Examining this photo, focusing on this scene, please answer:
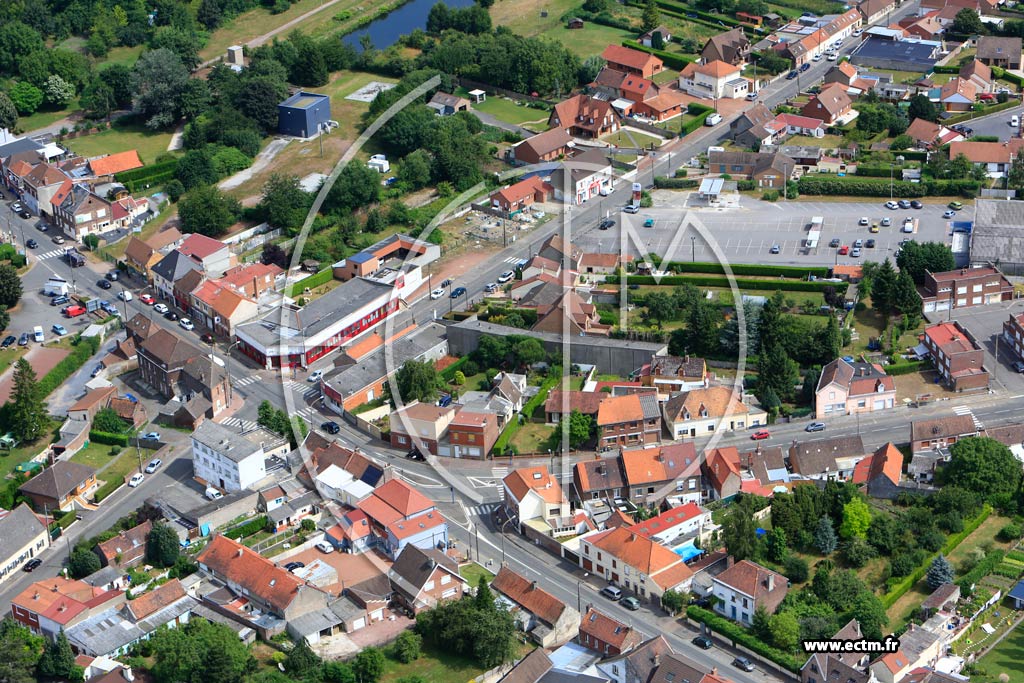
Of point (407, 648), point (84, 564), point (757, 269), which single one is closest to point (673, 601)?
point (407, 648)

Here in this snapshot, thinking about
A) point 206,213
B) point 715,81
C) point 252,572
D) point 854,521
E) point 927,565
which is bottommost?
point 927,565

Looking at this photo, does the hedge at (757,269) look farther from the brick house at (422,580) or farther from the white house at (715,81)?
the brick house at (422,580)

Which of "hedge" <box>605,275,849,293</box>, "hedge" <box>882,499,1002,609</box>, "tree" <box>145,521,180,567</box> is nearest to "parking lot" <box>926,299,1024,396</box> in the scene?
"hedge" <box>605,275,849,293</box>

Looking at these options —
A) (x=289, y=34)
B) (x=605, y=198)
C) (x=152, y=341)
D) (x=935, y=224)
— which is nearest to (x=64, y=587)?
(x=152, y=341)

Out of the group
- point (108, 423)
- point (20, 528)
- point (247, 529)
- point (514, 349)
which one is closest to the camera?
point (20, 528)

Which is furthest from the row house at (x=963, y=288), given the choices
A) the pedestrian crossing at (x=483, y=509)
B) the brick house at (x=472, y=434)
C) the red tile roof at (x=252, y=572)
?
the red tile roof at (x=252, y=572)

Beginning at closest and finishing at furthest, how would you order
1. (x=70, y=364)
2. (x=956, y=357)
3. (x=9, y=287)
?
(x=956, y=357) < (x=70, y=364) < (x=9, y=287)

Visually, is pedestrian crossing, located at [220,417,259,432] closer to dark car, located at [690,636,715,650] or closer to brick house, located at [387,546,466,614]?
brick house, located at [387,546,466,614]

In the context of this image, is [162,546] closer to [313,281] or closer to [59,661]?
[59,661]
